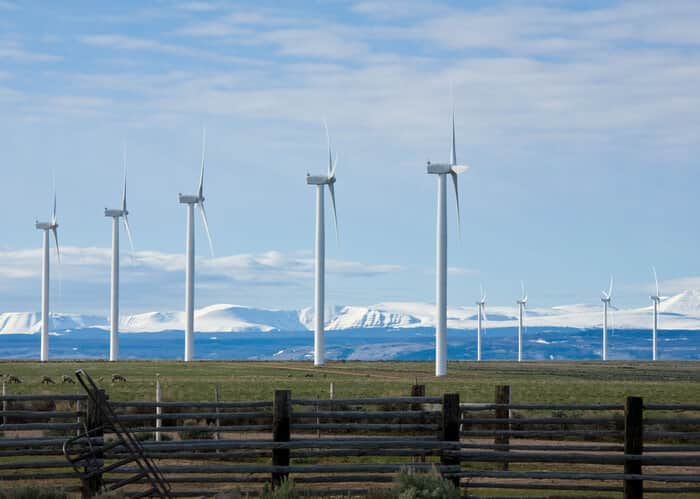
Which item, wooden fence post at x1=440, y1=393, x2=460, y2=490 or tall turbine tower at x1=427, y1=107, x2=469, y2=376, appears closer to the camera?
wooden fence post at x1=440, y1=393, x2=460, y2=490

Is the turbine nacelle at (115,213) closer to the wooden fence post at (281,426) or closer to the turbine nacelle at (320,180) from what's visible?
the turbine nacelle at (320,180)

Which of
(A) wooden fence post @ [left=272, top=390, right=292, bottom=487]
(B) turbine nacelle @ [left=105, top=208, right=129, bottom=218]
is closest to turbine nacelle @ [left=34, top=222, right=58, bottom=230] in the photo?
(B) turbine nacelle @ [left=105, top=208, right=129, bottom=218]

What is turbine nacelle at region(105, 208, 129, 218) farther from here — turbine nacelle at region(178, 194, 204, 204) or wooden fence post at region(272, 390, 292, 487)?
wooden fence post at region(272, 390, 292, 487)

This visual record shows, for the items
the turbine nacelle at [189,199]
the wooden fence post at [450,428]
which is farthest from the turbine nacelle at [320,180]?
the wooden fence post at [450,428]

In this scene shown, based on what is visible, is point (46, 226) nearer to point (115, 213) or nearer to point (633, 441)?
point (115, 213)

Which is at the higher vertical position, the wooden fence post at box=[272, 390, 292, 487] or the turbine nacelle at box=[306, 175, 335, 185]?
the turbine nacelle at box=[306, 175, 335, 185]

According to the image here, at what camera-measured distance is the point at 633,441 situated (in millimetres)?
21484

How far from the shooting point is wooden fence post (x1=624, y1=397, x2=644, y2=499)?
69.8ft

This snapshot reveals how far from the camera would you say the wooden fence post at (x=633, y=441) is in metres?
21.3

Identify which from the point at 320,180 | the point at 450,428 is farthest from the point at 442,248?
the point at 450,428

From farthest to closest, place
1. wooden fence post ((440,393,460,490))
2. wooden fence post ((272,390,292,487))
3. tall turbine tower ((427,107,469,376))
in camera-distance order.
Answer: tall turbine tower ((427,107,469,376)) < wooden fence post ((440,393,460,490)) < wooden fence post ((272,390,292,487))

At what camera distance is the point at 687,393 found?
71.7 metres

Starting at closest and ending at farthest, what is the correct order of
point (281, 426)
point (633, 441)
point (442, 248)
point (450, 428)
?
point (281, 426)
point (633, 441)
point (450, 428)
point (442, 248)

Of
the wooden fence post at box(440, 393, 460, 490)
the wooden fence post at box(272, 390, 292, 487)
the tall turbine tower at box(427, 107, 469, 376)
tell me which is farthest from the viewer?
the tall turbine tower at box(427, 107, 469, 376)
